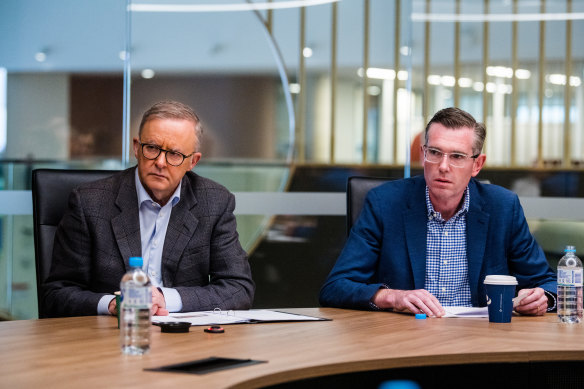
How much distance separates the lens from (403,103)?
4664 mm

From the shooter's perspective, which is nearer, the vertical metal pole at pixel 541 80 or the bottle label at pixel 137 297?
the bottle label at pixel 137 297

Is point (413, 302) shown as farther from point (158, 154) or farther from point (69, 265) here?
point (69, 265)

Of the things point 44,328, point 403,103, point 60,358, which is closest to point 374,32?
point 403,103

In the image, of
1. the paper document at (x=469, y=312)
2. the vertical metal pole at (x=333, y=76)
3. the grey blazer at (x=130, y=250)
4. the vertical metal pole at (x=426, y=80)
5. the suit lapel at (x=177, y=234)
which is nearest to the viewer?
the paper document at (x=469, y=312)

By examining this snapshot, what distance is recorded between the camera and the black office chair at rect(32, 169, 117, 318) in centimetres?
263

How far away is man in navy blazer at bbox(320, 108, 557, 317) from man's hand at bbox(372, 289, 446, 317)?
235 mm

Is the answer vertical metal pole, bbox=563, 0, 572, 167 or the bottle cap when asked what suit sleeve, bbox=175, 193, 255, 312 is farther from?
vertical metal pole, bbox=563, 0, 572, 167

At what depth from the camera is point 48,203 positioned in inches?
106

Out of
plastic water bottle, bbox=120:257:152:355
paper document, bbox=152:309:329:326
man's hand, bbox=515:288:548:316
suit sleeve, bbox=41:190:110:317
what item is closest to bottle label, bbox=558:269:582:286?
man's hand, bbox=515:288:548:316

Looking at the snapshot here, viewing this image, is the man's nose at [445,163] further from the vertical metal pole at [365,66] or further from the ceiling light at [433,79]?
the ceiling light at [433,79]

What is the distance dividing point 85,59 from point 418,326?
2.78 metres

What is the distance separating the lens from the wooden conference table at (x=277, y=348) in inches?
56.3

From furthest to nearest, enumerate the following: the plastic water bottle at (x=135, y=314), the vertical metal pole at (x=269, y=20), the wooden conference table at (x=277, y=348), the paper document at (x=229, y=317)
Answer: the vertical metal pole at (x=269, y=20) → the paper document at (x=229, y=317) → the plastic water bottle at (x=135, y=314) → the wooden conference table at (x=277, y=348)

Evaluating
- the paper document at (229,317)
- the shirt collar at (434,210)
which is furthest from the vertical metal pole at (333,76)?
the paper document at (229,317)
